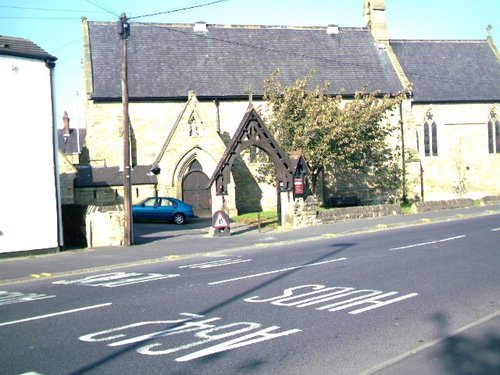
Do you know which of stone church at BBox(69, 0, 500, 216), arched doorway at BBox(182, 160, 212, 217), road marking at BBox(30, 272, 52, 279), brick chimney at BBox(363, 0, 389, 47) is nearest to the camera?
road marking at BBox(30, 272, 52, 279)

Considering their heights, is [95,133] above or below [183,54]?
below

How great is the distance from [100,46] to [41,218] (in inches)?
912

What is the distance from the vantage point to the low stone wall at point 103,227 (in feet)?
68.7

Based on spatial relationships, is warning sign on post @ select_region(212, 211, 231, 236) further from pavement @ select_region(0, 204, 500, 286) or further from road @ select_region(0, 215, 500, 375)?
road @ select_region(0, 215, 500, 375)

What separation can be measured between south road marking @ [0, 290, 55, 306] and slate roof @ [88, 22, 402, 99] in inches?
1058

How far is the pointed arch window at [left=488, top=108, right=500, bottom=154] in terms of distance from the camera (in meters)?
48.7

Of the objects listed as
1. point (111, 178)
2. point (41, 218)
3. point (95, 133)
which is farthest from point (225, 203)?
point (95, 133)

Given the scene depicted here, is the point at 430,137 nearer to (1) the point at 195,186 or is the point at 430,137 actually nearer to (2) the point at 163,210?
(1) the point at 195,186

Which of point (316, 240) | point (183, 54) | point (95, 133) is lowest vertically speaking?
point (316, 240)

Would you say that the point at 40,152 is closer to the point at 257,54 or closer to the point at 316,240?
the point at 316,240

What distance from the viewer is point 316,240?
21.1m

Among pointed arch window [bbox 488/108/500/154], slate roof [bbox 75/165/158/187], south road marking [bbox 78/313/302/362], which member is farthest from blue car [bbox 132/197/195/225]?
pointed arch window [bbox 488/108/500/154]

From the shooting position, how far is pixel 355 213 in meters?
28.8

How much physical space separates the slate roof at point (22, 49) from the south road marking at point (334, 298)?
12621mm
